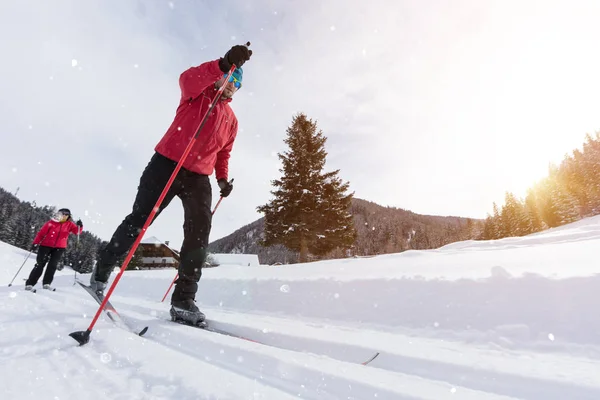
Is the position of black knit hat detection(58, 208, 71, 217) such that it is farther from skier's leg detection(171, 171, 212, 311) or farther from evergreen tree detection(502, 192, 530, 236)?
evergreen tree detection(502, 192, 530, 236)

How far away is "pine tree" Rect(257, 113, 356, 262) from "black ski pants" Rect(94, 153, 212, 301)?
14.4m

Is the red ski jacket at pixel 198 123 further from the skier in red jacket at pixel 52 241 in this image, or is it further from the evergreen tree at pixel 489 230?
the evergreen tree at pixel 489 230

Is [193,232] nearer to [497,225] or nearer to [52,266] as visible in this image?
[52,266]

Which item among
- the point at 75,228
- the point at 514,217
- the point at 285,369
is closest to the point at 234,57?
the point at 285,369

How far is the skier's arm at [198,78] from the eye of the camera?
7.96ft

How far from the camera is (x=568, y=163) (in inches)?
1779

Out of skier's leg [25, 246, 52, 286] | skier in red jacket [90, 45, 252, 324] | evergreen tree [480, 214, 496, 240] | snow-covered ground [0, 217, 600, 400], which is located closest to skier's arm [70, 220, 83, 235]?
skier's leg [25, 246, 52, 286]

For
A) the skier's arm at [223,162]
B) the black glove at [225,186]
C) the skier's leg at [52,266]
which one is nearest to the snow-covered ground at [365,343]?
the black glove at [225,186]

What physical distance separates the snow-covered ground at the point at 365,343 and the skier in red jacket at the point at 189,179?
1.17 feet

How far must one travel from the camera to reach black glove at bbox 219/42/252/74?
7.66ft

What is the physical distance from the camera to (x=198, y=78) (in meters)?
2.51

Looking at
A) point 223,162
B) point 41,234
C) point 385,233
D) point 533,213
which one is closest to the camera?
point 223,162

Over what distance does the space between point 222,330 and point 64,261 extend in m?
67.4

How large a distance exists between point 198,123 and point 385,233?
281 feet
